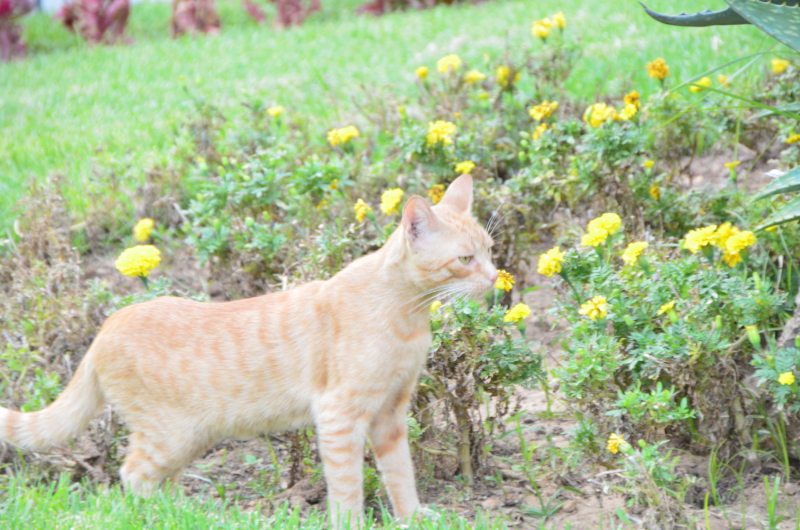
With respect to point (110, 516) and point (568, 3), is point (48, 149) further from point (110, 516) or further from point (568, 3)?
point (568, 3)

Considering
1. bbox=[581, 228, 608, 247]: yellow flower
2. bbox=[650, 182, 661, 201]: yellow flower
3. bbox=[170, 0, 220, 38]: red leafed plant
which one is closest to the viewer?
bbox=[581, 228, 608, 247]: yellow flower

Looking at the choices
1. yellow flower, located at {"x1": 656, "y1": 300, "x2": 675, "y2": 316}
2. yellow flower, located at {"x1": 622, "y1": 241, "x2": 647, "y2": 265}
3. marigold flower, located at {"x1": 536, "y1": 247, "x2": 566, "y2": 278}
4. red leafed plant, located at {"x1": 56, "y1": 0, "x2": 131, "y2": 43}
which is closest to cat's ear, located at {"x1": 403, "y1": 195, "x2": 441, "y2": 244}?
marigold flower, located at {"x1": 536, "y1": 247, "x2": 566, "y2": 278}

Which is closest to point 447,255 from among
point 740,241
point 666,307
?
point 666,307

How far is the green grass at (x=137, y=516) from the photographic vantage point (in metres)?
2.57

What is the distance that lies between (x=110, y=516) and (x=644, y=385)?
6.58ft

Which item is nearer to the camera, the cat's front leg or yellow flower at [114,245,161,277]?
the cat's front leg

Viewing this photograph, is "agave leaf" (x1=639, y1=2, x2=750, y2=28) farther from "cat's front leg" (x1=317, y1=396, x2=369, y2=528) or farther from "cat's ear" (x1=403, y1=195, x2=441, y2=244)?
"cat's front leg" (x1=317, y1=396, x2=369, y2=528)

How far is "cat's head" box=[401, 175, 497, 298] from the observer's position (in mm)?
2768

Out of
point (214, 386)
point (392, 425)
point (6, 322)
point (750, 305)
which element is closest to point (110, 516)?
point (214, 386)

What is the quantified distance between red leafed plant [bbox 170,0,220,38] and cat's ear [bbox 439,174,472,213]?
29.7ft

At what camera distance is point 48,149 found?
6.47 metres

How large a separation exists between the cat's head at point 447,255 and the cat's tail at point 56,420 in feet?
4.61

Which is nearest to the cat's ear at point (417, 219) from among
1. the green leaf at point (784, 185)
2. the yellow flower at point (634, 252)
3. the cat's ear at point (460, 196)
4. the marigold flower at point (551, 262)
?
the cat's ear at point (460, 196)

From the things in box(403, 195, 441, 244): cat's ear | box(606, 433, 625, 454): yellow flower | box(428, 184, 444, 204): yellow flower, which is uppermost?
box(403, 195, 441, 244): cat's ear
